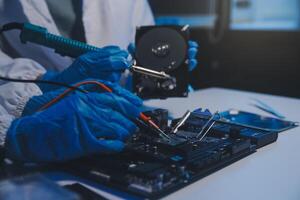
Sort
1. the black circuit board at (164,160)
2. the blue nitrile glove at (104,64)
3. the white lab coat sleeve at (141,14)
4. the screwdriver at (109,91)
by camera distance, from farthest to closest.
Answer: the white lab coat sleeve at (141,14) < the blue nitrile glove at (104,64) < the screwdriver at (109,91) < the black circuit board at (164,160)

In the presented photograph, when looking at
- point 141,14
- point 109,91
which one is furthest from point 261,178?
point 141,14

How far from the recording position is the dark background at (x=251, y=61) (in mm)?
2135

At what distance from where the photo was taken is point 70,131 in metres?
0.65

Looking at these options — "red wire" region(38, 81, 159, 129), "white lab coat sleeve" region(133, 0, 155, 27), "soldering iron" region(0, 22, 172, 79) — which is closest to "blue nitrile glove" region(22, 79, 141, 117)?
"red wire" region(38, 81, 159, 129)

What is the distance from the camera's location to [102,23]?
1377mm

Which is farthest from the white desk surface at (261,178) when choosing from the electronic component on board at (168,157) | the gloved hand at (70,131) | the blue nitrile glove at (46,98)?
the blue nitrile glove at (46,98)

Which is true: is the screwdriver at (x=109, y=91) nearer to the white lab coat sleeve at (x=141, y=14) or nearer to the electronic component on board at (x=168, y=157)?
the electronic component on board at (x=168, y=157)

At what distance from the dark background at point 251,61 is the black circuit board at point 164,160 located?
1499 mm

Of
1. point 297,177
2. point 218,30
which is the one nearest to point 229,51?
point 218,30

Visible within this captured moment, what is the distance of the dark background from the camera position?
2.13 m

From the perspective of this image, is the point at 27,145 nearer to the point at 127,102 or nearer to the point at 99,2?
the point at 127,102

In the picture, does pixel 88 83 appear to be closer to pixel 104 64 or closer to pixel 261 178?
pixel 104 64

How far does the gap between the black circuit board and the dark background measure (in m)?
1.50

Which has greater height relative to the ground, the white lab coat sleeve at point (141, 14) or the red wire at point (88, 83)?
the white lab coat sleeve at point (141, 14)
